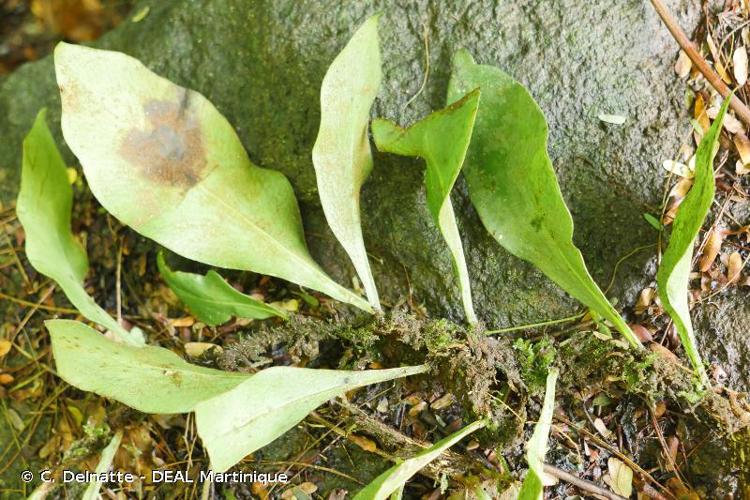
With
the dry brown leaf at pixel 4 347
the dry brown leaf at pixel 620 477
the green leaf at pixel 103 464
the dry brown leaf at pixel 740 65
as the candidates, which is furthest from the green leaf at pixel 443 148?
the dry brown leaf at pixel 4 347

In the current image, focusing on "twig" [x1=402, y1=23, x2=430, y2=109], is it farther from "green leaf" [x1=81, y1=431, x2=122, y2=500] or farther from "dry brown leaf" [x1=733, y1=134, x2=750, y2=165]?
"green leaf" [x1=81, y1=431, x2=122, y2=500]

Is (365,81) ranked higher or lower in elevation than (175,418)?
higher

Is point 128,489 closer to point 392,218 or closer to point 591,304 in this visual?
point 392,218

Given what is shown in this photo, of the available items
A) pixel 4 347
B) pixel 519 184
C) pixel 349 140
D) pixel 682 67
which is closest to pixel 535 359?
pixel 519 184

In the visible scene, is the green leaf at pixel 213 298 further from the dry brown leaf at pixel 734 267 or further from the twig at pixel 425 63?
the dry brown leaf at pixel 734 267

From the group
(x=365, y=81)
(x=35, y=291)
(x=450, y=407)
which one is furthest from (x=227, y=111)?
(x=450, y=407)

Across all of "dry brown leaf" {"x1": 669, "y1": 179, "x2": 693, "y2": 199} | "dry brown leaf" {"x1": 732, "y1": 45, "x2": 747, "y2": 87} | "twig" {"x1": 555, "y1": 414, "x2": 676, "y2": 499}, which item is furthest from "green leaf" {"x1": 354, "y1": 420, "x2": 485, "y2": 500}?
"dry brown leaf" {"x1": 732, "y1": 45, "x2": 747, "y2": 87}
